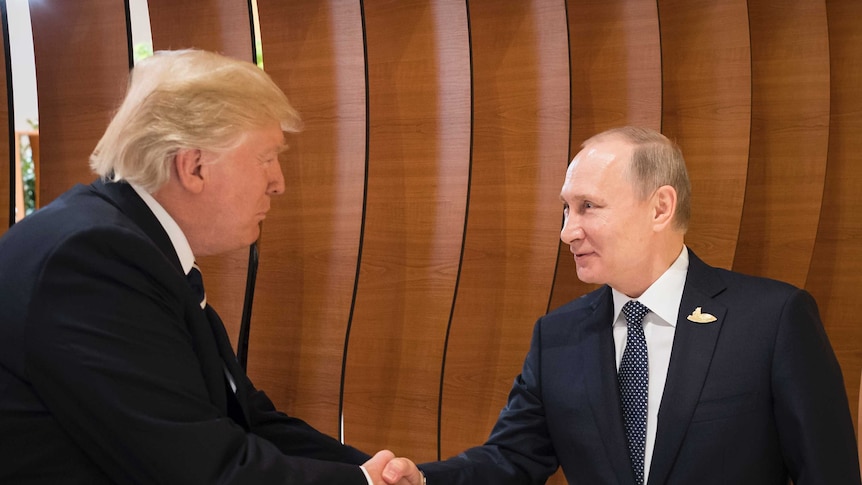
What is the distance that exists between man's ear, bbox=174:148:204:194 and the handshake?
0.78m

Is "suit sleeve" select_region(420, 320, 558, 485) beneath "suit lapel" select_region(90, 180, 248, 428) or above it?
beneath

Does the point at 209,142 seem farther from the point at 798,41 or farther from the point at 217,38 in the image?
the point at 798,41

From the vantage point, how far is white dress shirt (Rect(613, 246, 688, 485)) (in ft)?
7.71

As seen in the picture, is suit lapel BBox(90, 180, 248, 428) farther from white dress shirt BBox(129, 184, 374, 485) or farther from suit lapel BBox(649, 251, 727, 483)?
suit lapel BBox(649, 251, 727, 483)

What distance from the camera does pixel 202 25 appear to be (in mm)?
3281

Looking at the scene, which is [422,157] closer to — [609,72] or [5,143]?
[609,72]

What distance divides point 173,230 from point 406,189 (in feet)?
6.28

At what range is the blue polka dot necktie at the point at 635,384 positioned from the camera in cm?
234

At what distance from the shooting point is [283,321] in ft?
11.8

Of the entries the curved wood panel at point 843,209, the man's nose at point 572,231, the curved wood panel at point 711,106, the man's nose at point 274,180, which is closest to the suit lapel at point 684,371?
the man's nose at point 572,231

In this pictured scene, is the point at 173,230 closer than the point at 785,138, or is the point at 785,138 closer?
the point at 173,230

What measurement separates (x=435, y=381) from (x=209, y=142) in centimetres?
216

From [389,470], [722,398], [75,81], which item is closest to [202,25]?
[75,81]

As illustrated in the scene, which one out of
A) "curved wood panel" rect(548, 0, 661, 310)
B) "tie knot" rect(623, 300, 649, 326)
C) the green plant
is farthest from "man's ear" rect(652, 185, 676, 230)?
the green plant
